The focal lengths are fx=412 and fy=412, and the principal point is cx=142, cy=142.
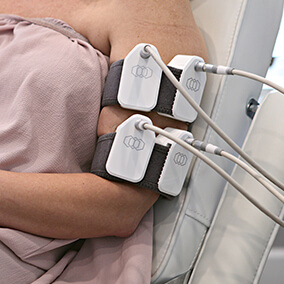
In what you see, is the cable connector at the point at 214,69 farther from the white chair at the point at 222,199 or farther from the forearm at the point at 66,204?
the forearm at the point at 66,204

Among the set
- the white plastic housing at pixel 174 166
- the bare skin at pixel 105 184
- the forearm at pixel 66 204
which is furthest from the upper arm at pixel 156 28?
the forearm at pixel 66 204

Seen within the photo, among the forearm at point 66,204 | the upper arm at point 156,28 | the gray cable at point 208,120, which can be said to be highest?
the upper arm at point 156,28

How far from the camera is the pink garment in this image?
830 millimetres

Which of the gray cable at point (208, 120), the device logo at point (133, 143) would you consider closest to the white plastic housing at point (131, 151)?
the device logo at point (133, 143)

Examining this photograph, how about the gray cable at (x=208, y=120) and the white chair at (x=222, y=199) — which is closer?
the gray cable at (x=208, y=120)

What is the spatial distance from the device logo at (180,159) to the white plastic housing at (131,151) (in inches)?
2.1

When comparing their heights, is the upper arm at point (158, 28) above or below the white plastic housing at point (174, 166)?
above

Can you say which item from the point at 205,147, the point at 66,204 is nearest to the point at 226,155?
the point at 205,147

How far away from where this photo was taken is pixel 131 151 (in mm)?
824

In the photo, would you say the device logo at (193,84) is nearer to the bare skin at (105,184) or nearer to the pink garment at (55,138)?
the bare skin at (105,184)

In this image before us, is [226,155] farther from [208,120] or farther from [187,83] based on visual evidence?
[187,83]

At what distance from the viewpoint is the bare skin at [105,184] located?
797mm

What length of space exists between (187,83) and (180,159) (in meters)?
0.16

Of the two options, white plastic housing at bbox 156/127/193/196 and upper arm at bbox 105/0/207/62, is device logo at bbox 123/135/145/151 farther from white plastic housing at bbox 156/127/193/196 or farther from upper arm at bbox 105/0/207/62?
upper arm at bbox 105/0/207/62
